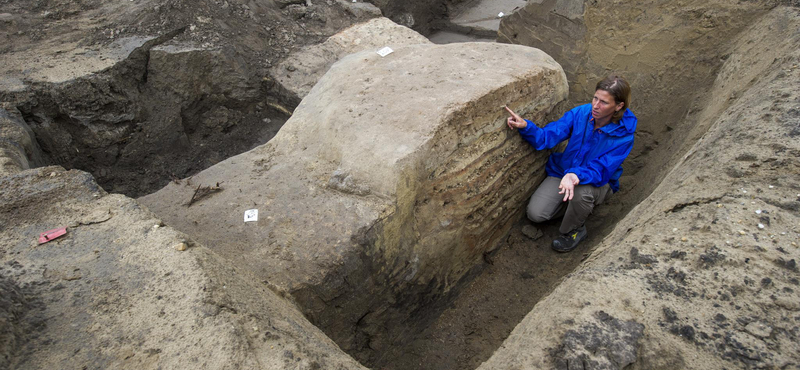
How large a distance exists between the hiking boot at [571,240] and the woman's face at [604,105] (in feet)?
2.81

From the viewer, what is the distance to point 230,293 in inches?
58.8

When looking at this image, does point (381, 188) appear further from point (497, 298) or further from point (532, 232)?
point (532, 232)

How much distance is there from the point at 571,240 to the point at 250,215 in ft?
7.05

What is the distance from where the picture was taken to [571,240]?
3229mm

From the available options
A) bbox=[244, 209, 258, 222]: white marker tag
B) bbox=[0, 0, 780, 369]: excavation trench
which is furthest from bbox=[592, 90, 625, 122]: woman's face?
bbox=[244, 209, 258, 222]: white marker tag

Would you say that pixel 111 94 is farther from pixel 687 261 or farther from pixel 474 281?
pixel 687 261

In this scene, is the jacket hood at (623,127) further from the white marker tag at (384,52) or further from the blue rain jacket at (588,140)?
the white marker tag at (384,52)

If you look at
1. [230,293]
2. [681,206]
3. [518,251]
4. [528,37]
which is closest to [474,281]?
[518,251]

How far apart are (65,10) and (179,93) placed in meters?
1.26

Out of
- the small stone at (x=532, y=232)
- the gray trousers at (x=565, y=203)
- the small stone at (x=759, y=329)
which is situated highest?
the small stone at (x=759, y=329)

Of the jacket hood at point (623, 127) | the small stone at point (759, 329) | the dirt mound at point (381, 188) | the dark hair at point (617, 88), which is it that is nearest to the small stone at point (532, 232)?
the dirt mound at point (381, 188)

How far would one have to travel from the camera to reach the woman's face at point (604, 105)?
2.67 m

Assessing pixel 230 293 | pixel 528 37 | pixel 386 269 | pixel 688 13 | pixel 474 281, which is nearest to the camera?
pixel 230 293

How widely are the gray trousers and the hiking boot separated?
4cm
